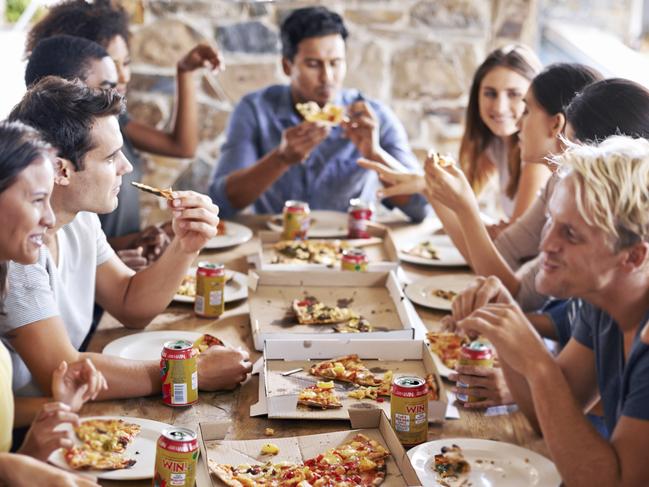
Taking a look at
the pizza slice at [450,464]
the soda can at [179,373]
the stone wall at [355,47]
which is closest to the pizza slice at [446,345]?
the pizza slice at [450,464]

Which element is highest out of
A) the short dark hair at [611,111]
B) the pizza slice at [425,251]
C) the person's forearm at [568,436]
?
A: the short dark hair at [611,111]

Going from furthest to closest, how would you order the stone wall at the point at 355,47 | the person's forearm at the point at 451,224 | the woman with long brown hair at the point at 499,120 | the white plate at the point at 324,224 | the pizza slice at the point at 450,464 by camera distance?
the stone wall at the point at 355,47
the woman with long brown hair at the point at 499,120
the white plate at the point at 324,224
the person's forearm at the point at 451,224
the pizza slice at the point at 450,464

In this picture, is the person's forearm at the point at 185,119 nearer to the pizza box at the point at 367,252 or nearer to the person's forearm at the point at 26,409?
the pizza box at the point at 367,252

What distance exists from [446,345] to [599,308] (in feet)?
1.88

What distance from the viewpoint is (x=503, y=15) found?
5.24 metres

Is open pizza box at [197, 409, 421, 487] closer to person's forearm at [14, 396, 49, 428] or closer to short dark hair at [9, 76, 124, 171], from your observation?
person's forearm at [14, 396, 49, 428]

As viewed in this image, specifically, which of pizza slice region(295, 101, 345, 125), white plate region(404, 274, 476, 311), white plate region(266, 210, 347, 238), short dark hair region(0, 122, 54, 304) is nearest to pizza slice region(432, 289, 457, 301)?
white plate region(404, 274, 476, 311)

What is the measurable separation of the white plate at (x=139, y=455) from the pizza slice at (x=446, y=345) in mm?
796

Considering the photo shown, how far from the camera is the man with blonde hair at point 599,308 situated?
5.82 feet

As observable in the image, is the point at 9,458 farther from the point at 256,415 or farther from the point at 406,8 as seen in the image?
the point at 406,8

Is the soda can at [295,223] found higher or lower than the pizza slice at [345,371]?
lower

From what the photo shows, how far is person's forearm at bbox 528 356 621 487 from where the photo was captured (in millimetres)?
1767

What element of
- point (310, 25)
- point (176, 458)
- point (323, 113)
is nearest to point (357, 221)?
point (323, 113)

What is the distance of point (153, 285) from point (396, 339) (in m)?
0.74
